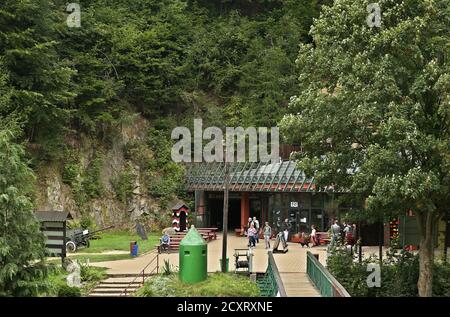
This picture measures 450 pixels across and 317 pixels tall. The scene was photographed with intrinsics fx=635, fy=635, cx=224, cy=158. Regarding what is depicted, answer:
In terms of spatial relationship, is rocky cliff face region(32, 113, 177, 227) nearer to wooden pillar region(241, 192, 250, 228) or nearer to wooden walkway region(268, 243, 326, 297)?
wooden pillar region(241, 192, 250, 228)

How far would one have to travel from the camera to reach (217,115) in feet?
170

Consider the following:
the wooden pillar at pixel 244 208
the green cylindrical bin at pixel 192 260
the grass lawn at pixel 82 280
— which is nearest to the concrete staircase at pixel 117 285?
the grass lawn at pixel 82 280

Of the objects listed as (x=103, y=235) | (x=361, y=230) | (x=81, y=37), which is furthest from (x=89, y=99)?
(x=361, y=230)

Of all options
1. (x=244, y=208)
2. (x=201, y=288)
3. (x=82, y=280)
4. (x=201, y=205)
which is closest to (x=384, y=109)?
(x=201, y=288)

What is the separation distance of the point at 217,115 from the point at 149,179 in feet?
25.4

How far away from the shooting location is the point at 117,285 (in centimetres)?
2597

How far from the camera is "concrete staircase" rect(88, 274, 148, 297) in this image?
82.3 ft

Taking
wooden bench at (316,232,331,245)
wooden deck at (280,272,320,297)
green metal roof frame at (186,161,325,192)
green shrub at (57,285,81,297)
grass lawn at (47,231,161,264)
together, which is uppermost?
green metal roof frame at (186,161,325,192)

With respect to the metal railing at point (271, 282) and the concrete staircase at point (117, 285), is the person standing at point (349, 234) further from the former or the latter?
the concrete staircase at point (117, 285)

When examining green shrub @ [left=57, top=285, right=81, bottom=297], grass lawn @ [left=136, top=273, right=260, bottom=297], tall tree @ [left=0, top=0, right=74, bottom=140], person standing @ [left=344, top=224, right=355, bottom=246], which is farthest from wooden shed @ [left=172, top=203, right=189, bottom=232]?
green shrub @ [left=57, top=285, right=81, bottom=297]

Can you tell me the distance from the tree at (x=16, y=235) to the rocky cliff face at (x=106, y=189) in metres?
22.7

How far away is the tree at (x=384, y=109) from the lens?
66.1ft

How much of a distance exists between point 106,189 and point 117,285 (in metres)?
21.4

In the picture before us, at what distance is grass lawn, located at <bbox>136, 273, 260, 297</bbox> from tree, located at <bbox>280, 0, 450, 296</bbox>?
194 inches
